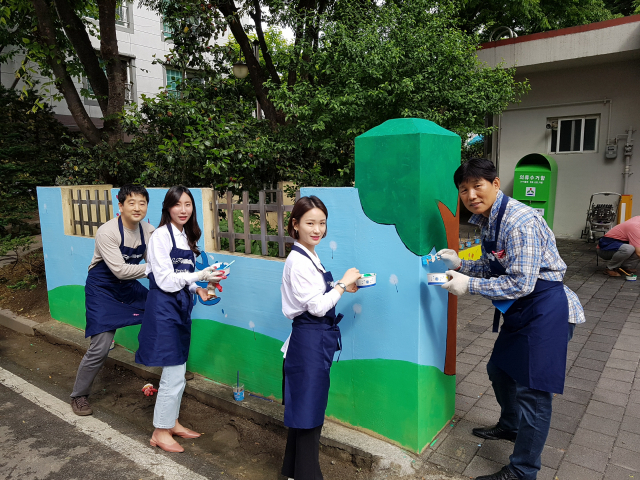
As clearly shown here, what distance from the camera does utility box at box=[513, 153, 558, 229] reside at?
1023 centimetres

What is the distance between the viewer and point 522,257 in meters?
2.30

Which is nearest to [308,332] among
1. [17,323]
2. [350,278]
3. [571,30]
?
[350,278]

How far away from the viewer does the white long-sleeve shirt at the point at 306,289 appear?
230 cm

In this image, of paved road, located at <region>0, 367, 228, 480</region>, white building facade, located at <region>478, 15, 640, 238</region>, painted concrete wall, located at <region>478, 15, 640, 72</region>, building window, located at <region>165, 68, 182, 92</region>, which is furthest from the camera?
white building facade, located at <region>478, 15, 640, 238</region>

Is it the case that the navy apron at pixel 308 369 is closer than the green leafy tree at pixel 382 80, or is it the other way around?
the navy apron at pixel 308 369

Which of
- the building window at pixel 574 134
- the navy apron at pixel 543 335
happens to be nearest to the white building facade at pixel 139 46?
the building window at pixel 574 134

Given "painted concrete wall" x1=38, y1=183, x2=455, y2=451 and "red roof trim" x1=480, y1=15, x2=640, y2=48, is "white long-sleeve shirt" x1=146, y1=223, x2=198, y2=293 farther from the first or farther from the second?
"red roof trim" x1=480, y1=15, x2=640, y2=48

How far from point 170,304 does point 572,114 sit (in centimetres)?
1074

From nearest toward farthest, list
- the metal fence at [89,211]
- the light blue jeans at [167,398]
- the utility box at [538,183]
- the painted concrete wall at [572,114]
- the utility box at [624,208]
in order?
the light blue jeans at [167,398] < the metal fence at [89,211] < the utility box at [624,208] < the painted concrete wall at [572,114] < the utility box at [538,183]

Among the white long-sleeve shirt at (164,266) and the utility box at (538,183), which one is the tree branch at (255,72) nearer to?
the utility box at (538,183)

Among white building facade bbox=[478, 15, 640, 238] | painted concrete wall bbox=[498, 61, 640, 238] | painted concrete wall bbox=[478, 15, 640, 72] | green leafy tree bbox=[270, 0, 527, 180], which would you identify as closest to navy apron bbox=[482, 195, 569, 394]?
green leafy tree bbox=[270, 0, 527, 180]

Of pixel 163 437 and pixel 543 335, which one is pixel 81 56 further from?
pixel 543 335

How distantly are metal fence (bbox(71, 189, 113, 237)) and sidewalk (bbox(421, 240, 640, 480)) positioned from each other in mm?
3951

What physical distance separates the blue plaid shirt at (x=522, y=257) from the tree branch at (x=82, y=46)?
668cm
